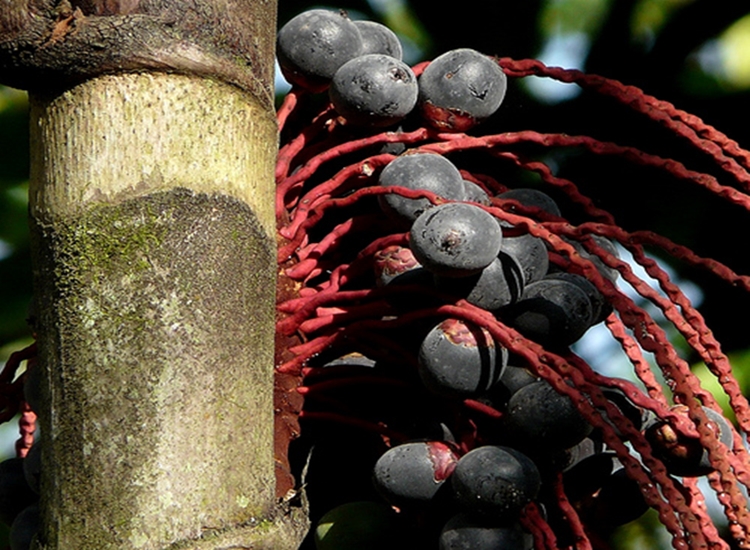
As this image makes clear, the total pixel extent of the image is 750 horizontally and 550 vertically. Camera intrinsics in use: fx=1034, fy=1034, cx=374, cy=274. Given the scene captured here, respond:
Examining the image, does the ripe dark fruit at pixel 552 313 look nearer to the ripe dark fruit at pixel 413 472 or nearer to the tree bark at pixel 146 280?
the ripe dark fruit at pixel 413 472

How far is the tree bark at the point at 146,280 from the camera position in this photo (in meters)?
0.56

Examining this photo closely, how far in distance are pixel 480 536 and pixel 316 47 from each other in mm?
418

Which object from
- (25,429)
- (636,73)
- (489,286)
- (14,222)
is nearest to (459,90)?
(489,286)

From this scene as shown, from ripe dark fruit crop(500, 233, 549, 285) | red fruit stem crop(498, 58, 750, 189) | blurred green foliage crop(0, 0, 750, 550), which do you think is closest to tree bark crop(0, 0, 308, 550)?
ripe dark fruit crop(500, 233, 549, 285)

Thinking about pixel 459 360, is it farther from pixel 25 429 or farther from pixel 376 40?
pixel 25 429

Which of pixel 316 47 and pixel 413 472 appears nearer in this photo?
pixel 413 472

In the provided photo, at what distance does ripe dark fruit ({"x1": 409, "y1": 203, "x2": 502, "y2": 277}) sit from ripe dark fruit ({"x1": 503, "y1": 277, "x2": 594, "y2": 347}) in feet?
0.19

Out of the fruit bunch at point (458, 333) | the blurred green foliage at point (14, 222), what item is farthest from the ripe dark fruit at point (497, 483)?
the blurred green foliage at point (14, 222)

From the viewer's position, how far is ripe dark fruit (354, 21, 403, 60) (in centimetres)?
90

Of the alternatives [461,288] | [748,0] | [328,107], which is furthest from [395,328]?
[748,0]

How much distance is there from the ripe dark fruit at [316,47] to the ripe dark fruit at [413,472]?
325mm

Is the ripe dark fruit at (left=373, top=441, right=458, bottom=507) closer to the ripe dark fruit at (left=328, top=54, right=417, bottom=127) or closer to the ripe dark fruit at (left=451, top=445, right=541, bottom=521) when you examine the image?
the ripe dark fruit at (left=451, top=445, right=541, bottom=521)

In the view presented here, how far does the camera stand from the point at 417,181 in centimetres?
78

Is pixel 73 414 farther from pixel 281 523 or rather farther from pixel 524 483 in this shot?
pixel 524 483
